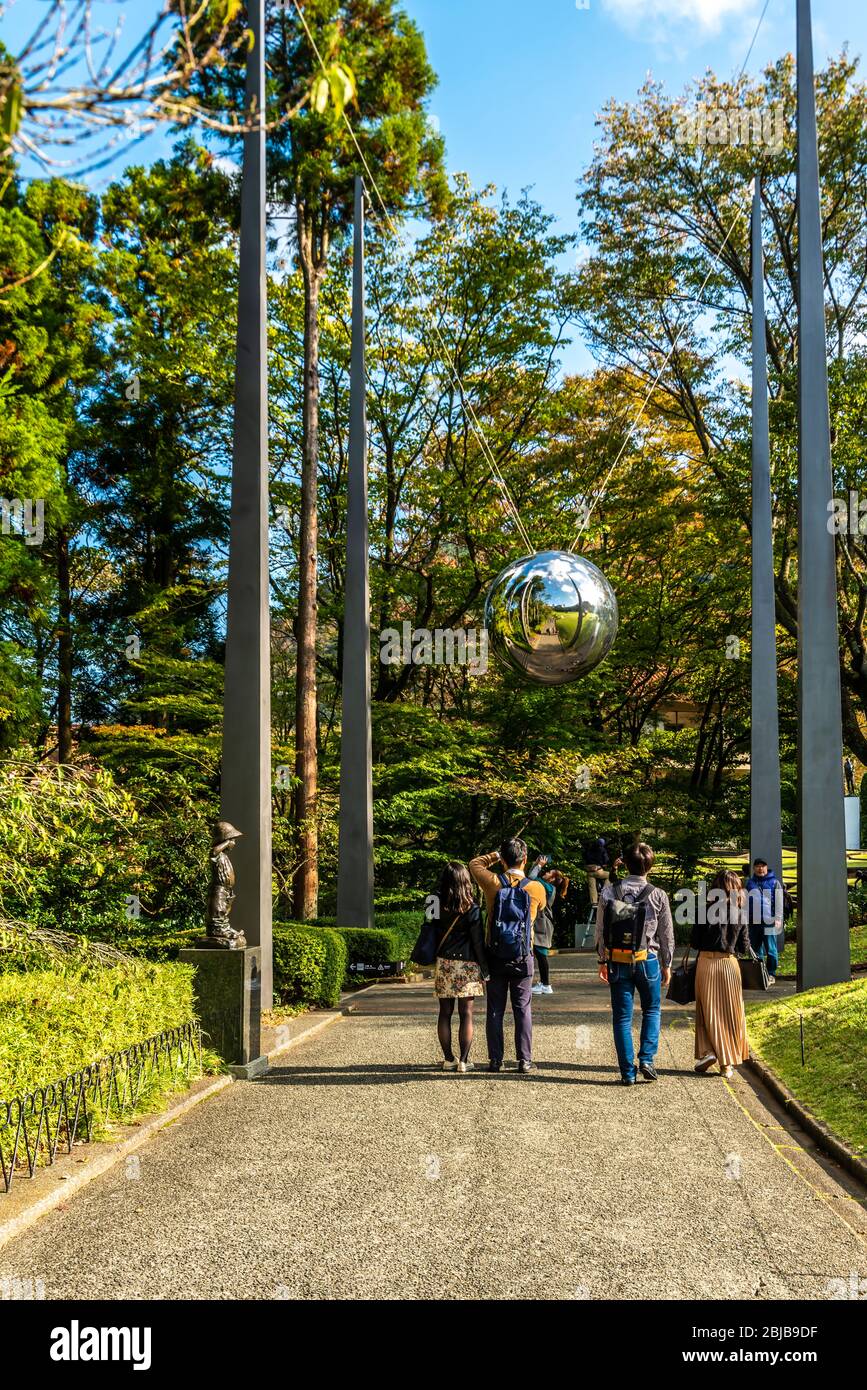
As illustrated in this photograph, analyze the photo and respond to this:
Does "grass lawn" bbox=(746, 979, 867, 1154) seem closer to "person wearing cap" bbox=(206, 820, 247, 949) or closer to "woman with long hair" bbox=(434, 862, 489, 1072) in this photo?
"woman with long hair" bbox=(434, 862, 489, 1072)

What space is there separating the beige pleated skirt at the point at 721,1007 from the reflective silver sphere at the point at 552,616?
11.8 feet

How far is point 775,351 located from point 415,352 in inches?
330

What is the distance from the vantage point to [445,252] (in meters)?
29.0

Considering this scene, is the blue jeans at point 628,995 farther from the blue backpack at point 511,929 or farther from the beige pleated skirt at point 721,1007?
the blue backpack at point 511,929

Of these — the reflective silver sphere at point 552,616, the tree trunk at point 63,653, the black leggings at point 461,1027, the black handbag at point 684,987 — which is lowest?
the black leggings at point 461,1027

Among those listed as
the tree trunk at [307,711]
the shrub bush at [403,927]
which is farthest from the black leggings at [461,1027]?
the tree trunk at [307,711]

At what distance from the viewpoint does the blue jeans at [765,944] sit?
674 inches

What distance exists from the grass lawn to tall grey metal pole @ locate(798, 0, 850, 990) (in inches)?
26.2

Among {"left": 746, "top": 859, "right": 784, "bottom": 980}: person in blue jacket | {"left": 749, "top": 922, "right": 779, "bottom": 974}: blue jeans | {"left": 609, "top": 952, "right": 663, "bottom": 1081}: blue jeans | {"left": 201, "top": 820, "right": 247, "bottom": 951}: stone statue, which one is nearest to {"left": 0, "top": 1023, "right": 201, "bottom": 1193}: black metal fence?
{"left": 201, "top": 820, "right": 247, "bottom": 951}: stone statue

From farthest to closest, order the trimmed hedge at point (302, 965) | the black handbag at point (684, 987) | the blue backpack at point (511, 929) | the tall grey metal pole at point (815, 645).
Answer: the trimmed hedge at point (302, 965), the tall grey metal pole at point (815, 645), the black handbag at point (684, 987), the blue backpack at point (511, 929)

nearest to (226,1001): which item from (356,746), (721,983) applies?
(721,983)

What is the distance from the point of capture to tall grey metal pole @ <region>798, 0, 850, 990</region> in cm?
1427

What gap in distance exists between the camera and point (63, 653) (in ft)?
104

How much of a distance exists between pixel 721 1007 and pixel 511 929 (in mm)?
1974
